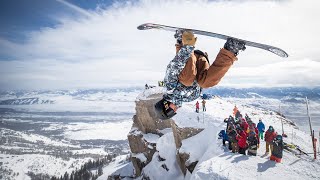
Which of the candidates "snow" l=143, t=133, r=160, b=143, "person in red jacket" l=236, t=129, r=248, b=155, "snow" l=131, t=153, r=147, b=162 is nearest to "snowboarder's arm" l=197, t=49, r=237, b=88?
"person in red jacket" l=236, t=129, r=248, b=155

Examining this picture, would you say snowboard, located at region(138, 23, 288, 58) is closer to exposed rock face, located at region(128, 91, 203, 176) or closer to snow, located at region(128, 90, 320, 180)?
snow, located at region(128, 90, 320, 180)

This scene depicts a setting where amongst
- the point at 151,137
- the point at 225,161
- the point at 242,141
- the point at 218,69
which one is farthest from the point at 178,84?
the point at 151,137

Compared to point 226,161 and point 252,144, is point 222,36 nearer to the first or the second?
point 226,161

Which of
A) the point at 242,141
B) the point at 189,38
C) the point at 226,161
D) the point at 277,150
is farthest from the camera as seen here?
the point at 242,141

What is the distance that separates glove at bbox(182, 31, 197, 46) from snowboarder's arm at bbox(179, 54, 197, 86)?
277 millimetres

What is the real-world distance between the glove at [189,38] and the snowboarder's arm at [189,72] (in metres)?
0.28

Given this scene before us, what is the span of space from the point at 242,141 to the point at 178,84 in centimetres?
1418

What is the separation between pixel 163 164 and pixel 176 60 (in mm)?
30682

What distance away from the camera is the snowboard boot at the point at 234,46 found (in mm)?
4211

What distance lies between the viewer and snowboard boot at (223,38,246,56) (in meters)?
4.21

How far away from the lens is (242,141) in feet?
56.4

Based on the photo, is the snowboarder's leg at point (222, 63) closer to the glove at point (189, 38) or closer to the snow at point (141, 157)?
the glove at point (189, 38)

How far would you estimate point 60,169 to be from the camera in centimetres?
19738

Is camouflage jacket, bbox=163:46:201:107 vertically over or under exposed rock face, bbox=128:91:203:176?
over
